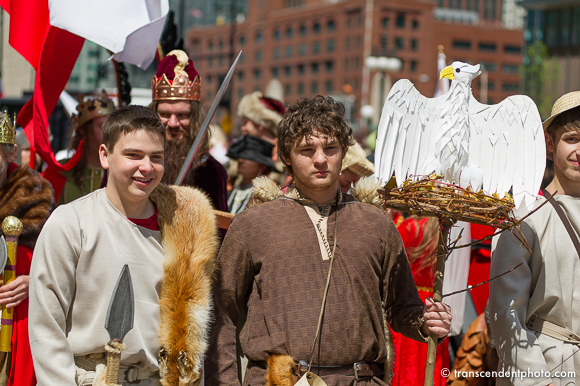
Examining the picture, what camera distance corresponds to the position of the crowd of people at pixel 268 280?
10.4 ft

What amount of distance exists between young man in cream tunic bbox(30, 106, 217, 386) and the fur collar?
741 mm

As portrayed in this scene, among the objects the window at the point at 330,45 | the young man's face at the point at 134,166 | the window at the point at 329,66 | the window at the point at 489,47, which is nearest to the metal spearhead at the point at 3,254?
the young man's face at the point at 134,166

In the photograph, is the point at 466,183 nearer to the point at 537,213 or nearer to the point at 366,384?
the point at 537,213

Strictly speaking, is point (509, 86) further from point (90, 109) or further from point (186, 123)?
point (186, 123)

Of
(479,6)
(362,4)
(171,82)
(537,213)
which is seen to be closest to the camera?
(537,213)

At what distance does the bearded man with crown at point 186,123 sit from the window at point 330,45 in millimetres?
93040

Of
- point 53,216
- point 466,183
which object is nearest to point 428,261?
point 466,183

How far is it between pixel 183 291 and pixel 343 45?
93.0m

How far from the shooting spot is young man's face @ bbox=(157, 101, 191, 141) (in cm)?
484

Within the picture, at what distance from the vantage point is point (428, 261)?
16.9 feet

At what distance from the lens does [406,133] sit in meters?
3.33

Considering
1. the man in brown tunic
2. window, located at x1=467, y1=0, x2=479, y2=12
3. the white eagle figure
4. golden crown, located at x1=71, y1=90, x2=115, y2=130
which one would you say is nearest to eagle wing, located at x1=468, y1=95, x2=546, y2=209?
the white eagle figure

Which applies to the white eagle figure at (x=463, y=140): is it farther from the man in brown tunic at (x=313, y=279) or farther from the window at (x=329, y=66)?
the window at (x=329, y=66)

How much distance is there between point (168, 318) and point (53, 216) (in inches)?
25.7
